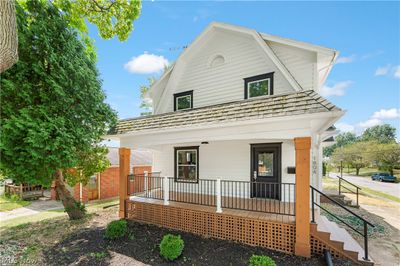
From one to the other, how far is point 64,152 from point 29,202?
12.7 meters

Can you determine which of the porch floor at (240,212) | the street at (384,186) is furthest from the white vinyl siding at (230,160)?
the street at (384,186)

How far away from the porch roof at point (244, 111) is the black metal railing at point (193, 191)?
231 centimetres

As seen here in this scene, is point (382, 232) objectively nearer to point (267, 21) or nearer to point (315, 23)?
point (315, 23)

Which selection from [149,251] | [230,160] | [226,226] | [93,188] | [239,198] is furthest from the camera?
[93,188]

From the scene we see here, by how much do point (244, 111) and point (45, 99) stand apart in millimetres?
6465

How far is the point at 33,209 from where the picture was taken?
1273cm

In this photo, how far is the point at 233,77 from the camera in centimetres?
834

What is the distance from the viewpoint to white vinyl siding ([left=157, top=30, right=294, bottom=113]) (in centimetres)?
778

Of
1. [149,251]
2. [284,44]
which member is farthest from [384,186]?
[149,251]

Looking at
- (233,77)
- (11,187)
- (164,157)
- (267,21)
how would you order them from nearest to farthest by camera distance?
(233,77)
(267,21)
(164,157)
(11,187)

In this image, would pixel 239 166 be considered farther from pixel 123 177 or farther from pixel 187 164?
pixel 123 177

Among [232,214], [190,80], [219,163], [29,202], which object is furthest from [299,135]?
[29,202]

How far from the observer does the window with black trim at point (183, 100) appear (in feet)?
31.0

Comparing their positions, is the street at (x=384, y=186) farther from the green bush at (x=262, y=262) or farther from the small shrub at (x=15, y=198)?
the small shrub at (x=15, y=198)
